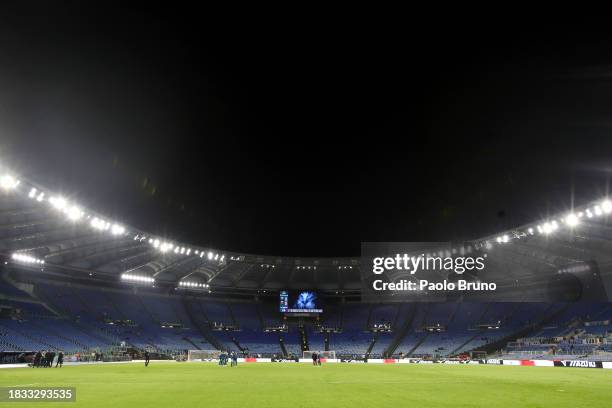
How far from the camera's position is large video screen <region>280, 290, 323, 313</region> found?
80000 mm

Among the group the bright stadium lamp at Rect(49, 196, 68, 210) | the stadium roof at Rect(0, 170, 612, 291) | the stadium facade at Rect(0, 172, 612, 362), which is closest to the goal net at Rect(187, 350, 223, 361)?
the stadium facade at Rect(0, 172, 612, 362)

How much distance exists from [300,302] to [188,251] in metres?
24.5

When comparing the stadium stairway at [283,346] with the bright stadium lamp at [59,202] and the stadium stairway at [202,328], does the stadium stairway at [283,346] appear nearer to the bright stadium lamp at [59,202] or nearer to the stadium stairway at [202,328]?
the stadium stairway at [202,328]

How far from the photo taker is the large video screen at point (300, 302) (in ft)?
262

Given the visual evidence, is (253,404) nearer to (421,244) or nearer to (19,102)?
(19,102)

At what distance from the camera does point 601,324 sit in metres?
60.2

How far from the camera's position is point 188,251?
65812 mm

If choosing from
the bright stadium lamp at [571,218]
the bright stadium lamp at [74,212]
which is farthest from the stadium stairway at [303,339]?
the bright stadium lamp at [571,218]

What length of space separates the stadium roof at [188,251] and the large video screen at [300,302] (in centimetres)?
469

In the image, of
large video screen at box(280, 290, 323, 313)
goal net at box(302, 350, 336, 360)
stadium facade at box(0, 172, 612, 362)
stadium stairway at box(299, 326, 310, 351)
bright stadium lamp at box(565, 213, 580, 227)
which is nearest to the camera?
bright stadium lamp at box(565, 213, 580, 227)

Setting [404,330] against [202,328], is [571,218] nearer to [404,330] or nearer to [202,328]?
[404,330]

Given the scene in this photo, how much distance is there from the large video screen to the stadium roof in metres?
4.69

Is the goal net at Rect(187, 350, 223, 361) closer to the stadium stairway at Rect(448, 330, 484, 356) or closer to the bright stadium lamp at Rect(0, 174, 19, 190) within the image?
the stadium stairway at Rect(448, 330, 484, 356)

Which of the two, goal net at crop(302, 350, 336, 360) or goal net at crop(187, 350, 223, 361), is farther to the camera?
goal net at crop(302, 350, 336, 360)
